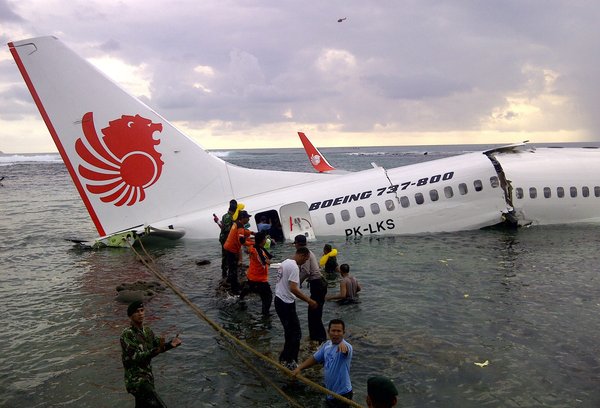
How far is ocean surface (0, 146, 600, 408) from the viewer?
8.18m

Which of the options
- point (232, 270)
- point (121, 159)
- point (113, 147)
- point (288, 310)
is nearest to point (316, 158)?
point (121, 159)

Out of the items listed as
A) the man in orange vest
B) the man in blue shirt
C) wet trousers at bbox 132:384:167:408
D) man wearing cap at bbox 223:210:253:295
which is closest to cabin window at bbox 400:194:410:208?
man wearing cap at bbox 223:210:253:295

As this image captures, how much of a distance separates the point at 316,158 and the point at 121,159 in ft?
100

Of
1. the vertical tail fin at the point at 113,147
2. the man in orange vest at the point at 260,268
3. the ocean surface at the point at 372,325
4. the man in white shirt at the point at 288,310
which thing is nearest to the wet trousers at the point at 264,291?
the man in orange vest at the point at 260,268

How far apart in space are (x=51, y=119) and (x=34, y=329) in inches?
349

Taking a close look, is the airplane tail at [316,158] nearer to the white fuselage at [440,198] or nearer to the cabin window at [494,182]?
the white fuselage at [440,198]

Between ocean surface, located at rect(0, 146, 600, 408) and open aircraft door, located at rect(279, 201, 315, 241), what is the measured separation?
0.73 metres

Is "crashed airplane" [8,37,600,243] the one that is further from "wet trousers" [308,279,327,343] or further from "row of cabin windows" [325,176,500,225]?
"wet trousers" [308,279,327,343]

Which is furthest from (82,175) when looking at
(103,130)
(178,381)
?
(178,381)

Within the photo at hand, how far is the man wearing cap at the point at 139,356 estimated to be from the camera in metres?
6.29

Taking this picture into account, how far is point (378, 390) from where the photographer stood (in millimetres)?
4566

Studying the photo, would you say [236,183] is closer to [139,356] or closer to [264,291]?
[264,291]

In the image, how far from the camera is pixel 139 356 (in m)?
6.29

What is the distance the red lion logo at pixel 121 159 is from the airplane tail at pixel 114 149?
0.11ft
